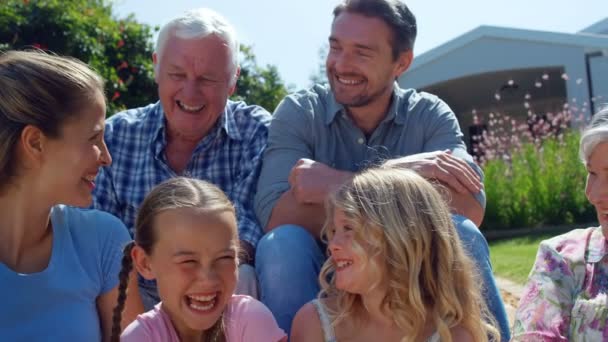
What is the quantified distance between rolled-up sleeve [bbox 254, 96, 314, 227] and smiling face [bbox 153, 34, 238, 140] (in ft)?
1.05

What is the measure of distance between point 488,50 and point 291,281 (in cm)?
1359

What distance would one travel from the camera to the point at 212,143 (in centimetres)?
351

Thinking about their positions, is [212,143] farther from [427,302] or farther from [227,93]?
[427,302]

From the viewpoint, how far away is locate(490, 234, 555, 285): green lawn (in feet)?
23.4

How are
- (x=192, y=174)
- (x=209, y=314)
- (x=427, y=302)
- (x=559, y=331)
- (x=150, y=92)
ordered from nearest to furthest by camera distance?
(x=209, y=314) < (x=427, y=302) < (x=559, y=331) < (x=192, y=174) < (x=150, y=92)

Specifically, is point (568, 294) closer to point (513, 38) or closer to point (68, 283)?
point (68, 283)

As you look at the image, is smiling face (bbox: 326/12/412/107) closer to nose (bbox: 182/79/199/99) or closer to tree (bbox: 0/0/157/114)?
nose (bbox: 182/79/199/99)

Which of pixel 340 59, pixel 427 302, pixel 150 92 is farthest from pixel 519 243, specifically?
pixel 427 302

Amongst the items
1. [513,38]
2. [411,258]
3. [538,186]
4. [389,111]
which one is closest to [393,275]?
[411,258]

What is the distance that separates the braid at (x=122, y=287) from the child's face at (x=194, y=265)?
0.09 m

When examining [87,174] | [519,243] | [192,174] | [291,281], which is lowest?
[519,243]

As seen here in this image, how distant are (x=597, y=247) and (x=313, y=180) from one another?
3.78 ft

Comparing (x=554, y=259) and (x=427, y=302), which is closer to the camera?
(x=427, y=302)

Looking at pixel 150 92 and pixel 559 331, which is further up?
pixel 150 92
